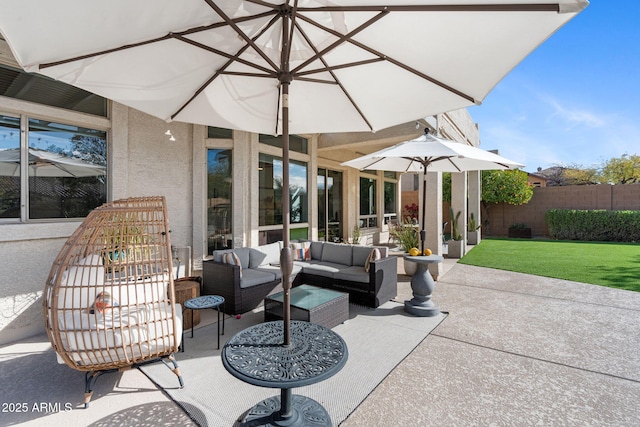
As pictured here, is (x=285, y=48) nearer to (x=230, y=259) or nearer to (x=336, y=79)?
(x=336, y=79)

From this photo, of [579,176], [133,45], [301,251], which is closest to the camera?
[133,45]

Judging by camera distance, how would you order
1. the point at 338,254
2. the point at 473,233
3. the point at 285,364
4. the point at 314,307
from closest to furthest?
1. the point at 285,364
2. the point at 314,307
3. the point at 338,254
4. the point at 473,233

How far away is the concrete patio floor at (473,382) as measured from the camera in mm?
2398

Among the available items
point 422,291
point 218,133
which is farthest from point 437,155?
point 218,133

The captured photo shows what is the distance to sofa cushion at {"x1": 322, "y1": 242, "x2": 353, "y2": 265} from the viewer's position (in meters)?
5.83

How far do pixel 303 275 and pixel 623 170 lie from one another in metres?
28.9

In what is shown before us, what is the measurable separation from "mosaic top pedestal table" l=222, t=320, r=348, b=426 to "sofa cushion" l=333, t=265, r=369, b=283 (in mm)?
2630

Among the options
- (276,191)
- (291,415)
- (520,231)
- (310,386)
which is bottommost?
(310,386)

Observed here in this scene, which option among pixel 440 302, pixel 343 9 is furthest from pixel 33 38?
pixel 440 302

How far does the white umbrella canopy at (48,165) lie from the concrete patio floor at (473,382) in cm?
228

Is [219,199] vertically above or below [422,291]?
above

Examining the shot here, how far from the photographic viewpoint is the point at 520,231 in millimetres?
15219

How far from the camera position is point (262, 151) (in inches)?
268

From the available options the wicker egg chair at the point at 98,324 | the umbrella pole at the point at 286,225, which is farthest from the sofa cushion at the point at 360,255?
the umbrella pole at the point at 286,225
